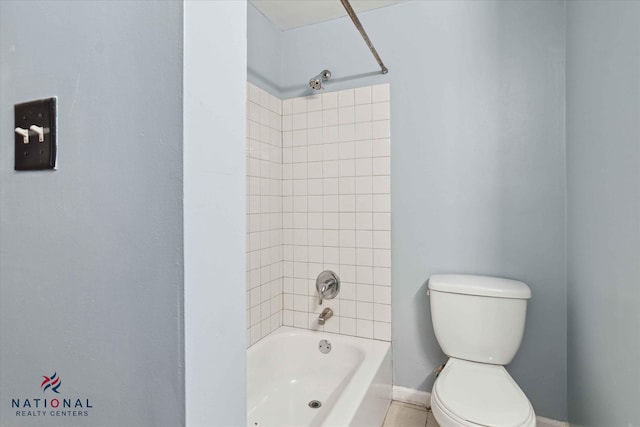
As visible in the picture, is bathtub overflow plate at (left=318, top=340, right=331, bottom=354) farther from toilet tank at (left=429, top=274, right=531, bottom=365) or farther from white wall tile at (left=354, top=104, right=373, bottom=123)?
white wall tile at (left=354, top=104, right=373, bottom=123)

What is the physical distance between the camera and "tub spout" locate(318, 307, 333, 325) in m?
1.96

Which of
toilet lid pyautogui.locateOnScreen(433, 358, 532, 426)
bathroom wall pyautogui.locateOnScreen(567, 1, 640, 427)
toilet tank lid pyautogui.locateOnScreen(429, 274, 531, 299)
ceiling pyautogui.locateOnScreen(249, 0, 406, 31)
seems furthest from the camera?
ceiling pyautogui.locateOnScreen(249, 0, 406, 31)

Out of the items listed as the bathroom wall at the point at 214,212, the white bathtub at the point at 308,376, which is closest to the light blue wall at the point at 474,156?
the white bathtub at the point at 308,376

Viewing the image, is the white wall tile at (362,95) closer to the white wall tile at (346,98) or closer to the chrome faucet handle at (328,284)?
the white wall tile at (346,98)

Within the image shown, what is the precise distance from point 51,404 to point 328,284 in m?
1.56

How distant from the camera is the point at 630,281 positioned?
0.99 metres

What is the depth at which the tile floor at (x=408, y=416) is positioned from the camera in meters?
1.73

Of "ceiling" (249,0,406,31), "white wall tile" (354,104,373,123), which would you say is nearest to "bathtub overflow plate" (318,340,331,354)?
"white wall tile" (354,104,373,123)

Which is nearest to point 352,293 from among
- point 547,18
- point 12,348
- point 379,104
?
point 379,104

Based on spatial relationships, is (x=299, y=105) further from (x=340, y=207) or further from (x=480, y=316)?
(x=480, y=316)

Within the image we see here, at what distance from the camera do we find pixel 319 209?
2.11 meters

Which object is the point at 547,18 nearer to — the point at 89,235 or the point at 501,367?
the point at 501,367

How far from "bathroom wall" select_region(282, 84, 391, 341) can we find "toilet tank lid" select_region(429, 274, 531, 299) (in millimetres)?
337

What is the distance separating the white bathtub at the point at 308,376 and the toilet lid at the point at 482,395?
34 centimetres
